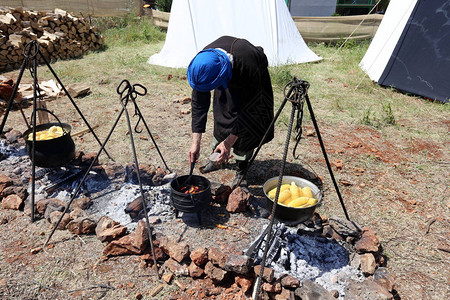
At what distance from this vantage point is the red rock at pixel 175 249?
2.47 m

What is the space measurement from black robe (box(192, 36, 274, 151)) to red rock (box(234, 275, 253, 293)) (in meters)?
1.39

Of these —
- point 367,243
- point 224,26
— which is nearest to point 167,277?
point 367,243

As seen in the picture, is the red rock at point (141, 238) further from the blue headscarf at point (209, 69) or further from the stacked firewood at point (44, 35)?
the stacked firewood at point (44, 35)

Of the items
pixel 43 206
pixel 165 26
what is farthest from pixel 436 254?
pixel 165 26

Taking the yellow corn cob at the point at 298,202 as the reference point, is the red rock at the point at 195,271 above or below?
below

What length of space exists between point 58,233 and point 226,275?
171cm

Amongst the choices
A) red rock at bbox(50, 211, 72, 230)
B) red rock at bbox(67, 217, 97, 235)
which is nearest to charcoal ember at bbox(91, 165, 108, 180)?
red rock at bbox(50, 211, 72, 230)

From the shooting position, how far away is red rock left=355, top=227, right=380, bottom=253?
2514 mm

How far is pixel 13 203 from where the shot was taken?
123 inches

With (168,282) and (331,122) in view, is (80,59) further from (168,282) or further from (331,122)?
(168,282)

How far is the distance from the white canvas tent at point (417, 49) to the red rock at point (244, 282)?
6.14 m

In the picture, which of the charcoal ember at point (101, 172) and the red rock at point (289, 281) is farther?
the charcoal ember at point (101, 172)

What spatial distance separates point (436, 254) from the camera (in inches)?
108

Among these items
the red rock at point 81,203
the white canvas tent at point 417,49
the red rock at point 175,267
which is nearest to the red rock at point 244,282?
the red rock at point 175,267
